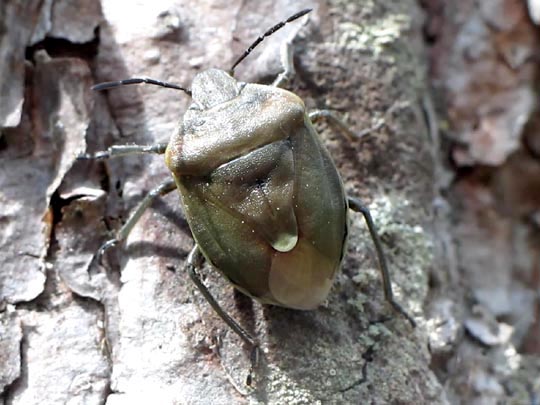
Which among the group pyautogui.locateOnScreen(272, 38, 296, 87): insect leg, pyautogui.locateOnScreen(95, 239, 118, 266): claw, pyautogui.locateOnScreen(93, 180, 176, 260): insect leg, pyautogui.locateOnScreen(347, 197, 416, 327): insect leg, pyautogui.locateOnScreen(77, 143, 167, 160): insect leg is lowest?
pyautogui.locateOnScreen(347, 197, 416, 327): insect leg

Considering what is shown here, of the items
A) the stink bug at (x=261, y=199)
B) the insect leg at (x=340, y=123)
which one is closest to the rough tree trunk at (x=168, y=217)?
the insect leg at (x=340, y=123)

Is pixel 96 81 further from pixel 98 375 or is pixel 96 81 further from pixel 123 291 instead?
pixel 98 375

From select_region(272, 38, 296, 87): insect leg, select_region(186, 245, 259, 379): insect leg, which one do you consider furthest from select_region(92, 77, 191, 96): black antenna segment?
→ select_region(186, 245, 259, 379): insect leg

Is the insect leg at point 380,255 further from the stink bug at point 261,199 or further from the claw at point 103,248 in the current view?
the claw at point 103,248

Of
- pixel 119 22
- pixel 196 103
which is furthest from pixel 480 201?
pixel 119 22

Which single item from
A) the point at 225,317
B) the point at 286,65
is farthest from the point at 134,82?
the point at 225,317

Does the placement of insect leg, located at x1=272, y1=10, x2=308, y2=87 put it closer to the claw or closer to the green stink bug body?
the green stink bug body
